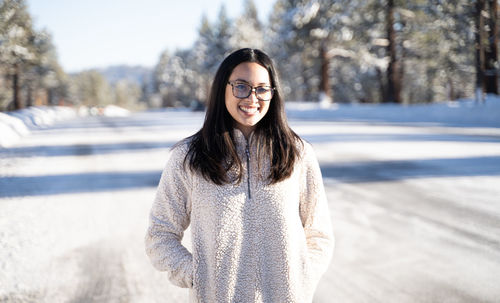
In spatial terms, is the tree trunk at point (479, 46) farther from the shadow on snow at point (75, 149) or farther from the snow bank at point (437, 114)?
the shadow on snow at point (75, 149)

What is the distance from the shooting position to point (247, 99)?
166 centimetres

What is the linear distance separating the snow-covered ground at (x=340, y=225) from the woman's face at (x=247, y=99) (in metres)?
1.98

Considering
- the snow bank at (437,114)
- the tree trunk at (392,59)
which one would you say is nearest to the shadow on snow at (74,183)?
the snow bank at (437,114)

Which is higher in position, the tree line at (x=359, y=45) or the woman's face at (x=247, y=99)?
the tree line at (x=359, y=45)

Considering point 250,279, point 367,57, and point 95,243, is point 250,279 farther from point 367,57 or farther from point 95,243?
point 367,57

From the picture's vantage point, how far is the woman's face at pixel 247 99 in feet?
5.48

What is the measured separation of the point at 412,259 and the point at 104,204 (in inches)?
166

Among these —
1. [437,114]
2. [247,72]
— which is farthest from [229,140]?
[437,114]

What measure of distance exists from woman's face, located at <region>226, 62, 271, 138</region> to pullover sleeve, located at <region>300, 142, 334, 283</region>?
0.32 metres

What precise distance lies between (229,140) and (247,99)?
207 mm

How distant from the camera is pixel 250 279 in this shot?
1643 mm

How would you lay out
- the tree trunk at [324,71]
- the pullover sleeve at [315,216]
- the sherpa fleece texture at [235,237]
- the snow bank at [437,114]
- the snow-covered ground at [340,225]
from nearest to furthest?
the sherpa fleece texture at [235,237], the pullover sleeve at [315,216], the snow-covered ground at [340,225], the snow bank at [437,114], the tree trunk at [324,71]

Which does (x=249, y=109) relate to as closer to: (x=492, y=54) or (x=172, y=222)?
(x=172, y=222)

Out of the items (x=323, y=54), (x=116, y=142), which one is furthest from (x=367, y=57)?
(x=116, y=142)
